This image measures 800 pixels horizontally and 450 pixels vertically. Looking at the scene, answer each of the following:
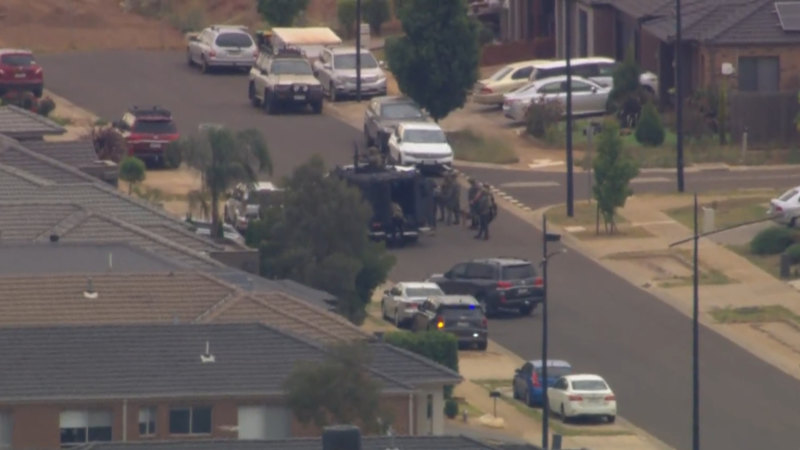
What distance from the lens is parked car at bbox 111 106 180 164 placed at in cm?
7406

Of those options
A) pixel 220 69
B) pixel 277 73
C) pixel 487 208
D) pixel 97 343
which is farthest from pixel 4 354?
pixel 220 69

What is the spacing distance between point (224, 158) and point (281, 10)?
27.7 m

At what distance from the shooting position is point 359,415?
144ft

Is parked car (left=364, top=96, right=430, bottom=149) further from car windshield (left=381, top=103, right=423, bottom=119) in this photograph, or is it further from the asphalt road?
the asphalt road

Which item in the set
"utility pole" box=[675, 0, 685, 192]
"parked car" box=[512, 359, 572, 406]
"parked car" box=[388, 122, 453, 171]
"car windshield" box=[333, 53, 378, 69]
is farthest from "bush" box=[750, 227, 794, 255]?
"car windshield" box=[333, 53, 378, 69]

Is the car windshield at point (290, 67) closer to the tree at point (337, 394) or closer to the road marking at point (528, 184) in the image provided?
the road marking at point (528, 184)

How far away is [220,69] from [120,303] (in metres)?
39.4

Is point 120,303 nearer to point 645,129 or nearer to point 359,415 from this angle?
point 359,415

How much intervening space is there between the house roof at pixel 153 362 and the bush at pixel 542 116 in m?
30.9

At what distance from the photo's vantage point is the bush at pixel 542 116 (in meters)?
77.8

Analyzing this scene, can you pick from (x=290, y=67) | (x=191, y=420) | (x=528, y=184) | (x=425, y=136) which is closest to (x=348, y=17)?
(x=290, y=67)

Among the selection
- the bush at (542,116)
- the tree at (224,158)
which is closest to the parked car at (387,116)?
the bush at (542,116)

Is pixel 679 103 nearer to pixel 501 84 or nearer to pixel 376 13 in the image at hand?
pixel 501 84

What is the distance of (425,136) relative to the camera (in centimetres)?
7325
